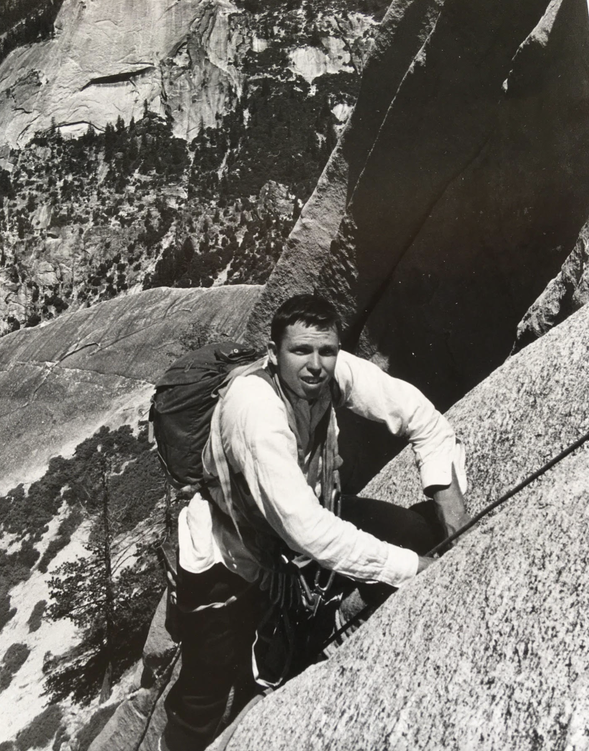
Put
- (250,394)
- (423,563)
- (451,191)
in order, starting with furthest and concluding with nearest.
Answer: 1. (451,191)
2. (423,563)
3. (250,394)

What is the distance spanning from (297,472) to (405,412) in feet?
1.92

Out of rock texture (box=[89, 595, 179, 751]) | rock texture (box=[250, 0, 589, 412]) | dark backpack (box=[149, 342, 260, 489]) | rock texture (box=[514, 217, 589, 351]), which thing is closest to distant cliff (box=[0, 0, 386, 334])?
rock texture (box=[250, 0, 589, 412])

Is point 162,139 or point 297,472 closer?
point 297,472

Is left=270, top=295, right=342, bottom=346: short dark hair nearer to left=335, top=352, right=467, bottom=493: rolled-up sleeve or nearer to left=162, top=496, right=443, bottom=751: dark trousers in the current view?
left=335, top=352, right=467, bottom=493: rolled-up sleeve

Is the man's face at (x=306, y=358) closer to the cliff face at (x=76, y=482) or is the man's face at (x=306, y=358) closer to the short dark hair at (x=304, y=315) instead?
the short dark hair at (x=304, y=315)

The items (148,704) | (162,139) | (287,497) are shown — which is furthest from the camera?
(162,139)

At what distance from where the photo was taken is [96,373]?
92.5 feet

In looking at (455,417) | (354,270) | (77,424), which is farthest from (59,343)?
(455,417)

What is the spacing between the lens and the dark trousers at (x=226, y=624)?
95.9 inches

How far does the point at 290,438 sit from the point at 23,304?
53.0 metres

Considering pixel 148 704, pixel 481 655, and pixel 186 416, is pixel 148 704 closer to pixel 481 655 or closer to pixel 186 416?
pixel 186 416

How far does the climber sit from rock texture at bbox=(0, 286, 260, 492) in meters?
22.6

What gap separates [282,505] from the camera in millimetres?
1785

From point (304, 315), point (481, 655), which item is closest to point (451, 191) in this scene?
point (304, 315)
